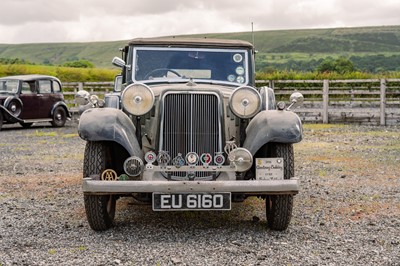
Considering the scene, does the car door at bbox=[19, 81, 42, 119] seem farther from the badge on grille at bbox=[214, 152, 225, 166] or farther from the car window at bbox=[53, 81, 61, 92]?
the badge on grille at bbox=[214, 152, 225, 166]

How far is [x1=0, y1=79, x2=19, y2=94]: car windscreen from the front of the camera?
21.0 meters

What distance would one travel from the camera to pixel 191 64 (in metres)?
7.16

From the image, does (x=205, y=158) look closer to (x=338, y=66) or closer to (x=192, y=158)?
(x=192, y=158)

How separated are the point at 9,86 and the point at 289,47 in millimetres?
107166

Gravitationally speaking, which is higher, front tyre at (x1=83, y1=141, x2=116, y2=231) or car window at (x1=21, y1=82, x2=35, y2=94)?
car window at (x1=21, y1=82, x2=35, y2=94)

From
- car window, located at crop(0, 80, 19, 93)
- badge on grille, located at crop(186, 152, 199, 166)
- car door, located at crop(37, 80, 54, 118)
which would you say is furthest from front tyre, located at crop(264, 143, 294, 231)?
car door, located at crop(37, 80, 54, 118)

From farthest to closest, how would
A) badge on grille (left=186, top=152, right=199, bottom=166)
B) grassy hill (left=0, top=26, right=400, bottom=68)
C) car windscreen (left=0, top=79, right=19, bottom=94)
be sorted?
grassy hill (left=0, top=26, right=400, bottom=68) → car windscreen (left=0, top=79, right=19, bottom=94) → badge on grille (left=186, top=152, right=199, bottom=166)

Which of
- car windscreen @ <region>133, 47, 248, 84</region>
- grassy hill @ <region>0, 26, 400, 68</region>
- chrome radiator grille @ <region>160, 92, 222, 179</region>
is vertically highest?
grassy hill @ <region>0, 26, 400, 68</region>

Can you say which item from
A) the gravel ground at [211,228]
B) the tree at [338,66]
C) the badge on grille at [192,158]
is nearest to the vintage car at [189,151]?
the badge on grille at [192,158]

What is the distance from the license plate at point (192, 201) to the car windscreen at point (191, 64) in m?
1.92

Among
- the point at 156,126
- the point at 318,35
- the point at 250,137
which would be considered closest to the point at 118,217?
the point at 156,126

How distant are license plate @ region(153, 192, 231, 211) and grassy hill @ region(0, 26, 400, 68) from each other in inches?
3741

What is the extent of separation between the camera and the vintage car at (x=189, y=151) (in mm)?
5562

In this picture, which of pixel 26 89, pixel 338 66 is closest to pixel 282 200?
pixel 26 89
